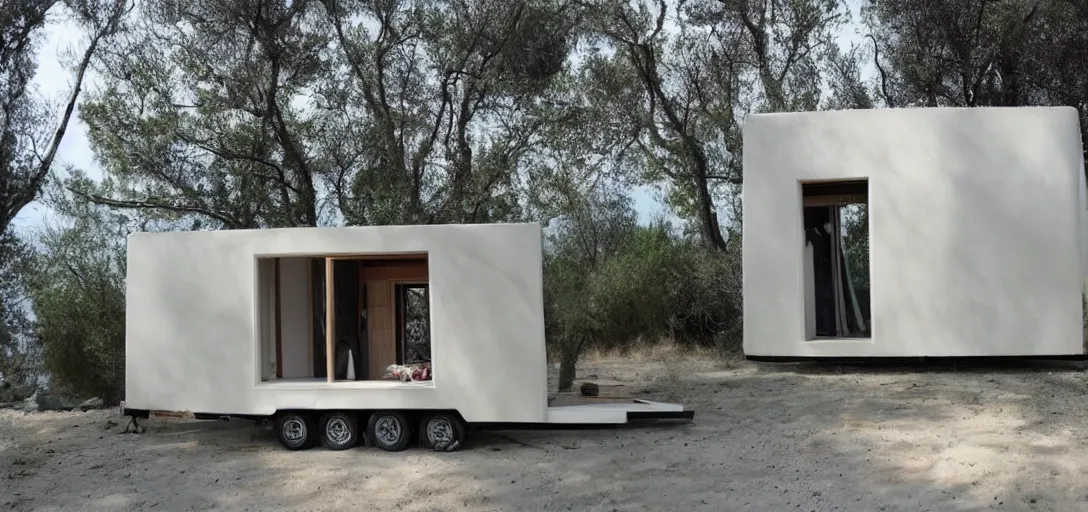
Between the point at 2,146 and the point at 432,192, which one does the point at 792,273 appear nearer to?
the point at 432,192

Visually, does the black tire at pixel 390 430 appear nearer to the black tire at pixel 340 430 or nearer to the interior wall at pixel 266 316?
the black tire at pixel 340 430

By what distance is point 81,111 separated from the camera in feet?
51.2

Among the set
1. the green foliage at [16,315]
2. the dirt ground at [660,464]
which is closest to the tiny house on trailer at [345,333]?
the dirt ground at [660,464]

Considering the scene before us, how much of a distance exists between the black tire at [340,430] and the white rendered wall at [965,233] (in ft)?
19.0

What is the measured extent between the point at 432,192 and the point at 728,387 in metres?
6.48

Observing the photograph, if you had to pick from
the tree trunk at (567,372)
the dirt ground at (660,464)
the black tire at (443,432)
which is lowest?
the dirt ground at (660,464)

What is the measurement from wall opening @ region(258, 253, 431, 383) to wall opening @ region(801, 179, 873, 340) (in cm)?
556

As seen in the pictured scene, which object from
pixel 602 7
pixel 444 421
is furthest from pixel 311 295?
pixel 602 7

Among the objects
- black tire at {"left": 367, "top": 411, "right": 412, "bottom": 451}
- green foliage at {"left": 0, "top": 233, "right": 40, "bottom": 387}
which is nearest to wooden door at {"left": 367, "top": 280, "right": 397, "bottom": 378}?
black tire at {"left": 367, "top": 411, "right": 412, "bottom": 451}

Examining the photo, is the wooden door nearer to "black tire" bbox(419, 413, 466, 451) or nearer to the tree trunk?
"black tire" bbox(419, 413, 466, 451)

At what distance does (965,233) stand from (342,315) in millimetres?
7349

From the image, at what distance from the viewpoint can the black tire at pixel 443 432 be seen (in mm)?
9023

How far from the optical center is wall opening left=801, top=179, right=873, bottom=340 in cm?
1345

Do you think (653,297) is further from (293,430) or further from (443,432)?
(293,430)
